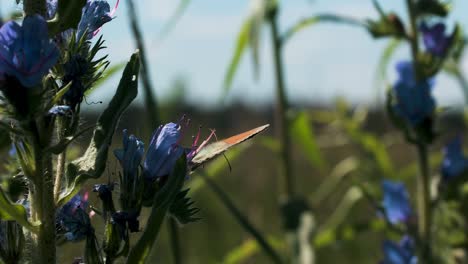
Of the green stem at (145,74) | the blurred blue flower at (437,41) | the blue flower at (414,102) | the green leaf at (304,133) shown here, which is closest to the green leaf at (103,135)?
the green stem at (145,74)

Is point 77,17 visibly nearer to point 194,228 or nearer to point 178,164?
point 178,164

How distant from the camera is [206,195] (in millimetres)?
4426

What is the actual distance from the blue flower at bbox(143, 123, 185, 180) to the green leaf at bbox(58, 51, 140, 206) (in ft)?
0.17

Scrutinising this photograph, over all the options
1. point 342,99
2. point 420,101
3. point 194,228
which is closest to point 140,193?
point 420,101

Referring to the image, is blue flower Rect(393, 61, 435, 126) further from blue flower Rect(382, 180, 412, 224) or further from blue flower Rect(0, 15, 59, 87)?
blue flower Rect(0, 15, 59, 87)

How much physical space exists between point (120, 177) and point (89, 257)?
10 centimetres

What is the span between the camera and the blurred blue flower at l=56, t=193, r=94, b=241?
88 centimetres

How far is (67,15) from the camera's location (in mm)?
836

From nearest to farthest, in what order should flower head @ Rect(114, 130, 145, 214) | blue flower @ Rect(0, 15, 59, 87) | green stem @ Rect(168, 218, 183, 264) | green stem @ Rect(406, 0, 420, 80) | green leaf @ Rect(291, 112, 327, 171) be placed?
blue flower @ Rect(0, 15, 59, 87) < flower head @ Rect(114, 130, 145, 214) < green stem @ Rect(168, 218, 183, 264) < green stem @ Rect(406, 0, 420, 80) < green leaf @ Rect(291, 112, 327, 171)

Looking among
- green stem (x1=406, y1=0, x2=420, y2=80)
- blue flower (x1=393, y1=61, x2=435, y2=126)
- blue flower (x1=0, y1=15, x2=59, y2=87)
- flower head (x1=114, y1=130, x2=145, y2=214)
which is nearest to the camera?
blue flower (x1=0, y1=15, x2=59, y2=87)

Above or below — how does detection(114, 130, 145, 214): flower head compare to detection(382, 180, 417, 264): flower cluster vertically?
above

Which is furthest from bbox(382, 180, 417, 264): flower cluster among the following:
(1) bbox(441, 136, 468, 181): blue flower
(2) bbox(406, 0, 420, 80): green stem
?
(2) bbox(406, 0, 420, 80): green stem

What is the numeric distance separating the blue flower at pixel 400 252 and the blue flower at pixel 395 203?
5 centimetres

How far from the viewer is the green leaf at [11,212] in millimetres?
792
